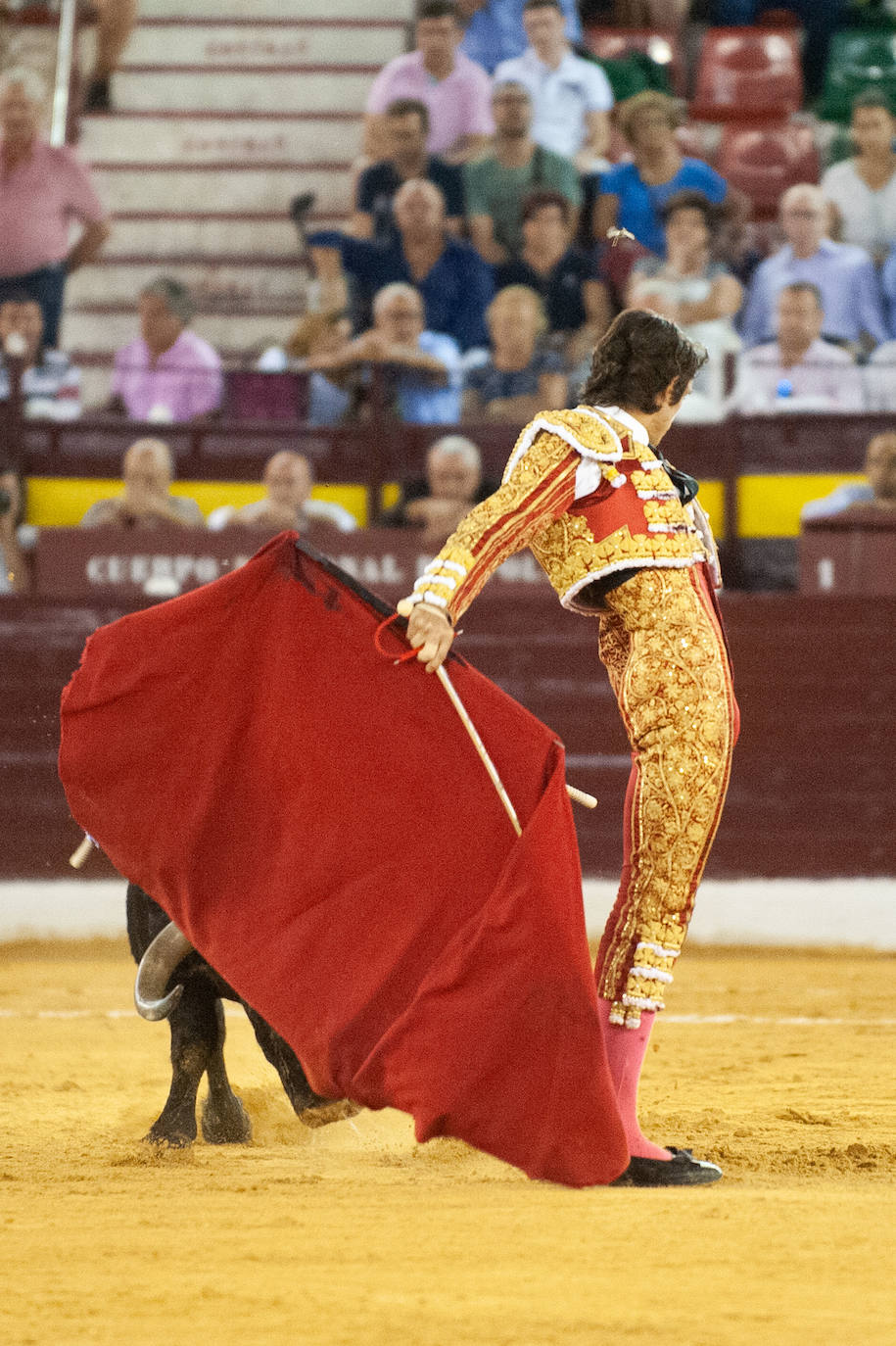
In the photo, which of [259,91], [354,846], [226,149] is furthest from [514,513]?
[259,91]

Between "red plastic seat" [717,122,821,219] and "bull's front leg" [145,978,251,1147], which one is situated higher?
"red plastic seat" [717,122,821,219]

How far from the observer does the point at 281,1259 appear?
2445mm

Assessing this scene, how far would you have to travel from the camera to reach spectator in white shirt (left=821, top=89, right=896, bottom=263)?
8102mm

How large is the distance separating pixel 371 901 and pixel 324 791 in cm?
19

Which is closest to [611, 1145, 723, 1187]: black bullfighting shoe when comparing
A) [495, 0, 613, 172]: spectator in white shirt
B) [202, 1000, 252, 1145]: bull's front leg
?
[202, 1000, 252, 1145]: bull's front leg

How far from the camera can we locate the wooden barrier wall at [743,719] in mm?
6422

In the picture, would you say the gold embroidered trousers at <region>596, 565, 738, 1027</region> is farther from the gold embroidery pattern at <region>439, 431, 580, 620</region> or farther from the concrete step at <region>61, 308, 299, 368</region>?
the concrete step at <region>61, 308, 299, 368</region>

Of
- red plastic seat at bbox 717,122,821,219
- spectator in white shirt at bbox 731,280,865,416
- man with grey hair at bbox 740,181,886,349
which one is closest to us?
spectator in white shirt at bbox 731,280,865,416

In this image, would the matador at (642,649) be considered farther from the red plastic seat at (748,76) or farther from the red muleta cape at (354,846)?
the red plastic seat at (748,76)

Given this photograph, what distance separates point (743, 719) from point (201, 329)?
358 cm

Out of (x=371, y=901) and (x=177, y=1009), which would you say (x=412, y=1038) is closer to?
(x=371, y=901)

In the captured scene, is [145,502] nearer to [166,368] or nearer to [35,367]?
[166,368]

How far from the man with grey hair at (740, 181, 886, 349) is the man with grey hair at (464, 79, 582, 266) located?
0.87 m

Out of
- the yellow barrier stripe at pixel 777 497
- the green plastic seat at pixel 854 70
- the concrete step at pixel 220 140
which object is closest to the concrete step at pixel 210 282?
the concrete step at pixel 220 140
